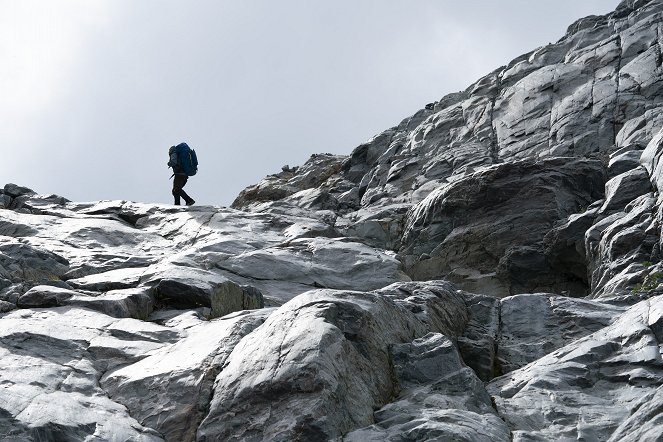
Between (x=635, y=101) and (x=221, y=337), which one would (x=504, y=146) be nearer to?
(x=635, y=101)

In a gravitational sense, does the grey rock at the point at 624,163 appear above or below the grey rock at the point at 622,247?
above

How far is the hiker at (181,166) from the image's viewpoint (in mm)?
34312

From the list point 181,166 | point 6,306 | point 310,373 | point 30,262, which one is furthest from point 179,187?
point 310,373

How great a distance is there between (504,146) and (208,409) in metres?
33.9

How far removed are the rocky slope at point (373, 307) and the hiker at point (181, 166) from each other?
2.90 meters

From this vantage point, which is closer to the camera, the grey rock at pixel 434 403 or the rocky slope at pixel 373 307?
the grey rock at pixel 434 403

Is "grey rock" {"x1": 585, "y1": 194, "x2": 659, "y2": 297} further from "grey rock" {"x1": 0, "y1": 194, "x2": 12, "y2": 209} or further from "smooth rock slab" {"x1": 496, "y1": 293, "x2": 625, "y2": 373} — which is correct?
"grey rock" {"x1": 0, "y1": 194, "x2": 12, "y2": 209}

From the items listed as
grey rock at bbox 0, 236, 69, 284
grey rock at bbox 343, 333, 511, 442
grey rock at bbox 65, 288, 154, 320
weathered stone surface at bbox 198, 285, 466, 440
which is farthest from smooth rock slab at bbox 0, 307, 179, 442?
grey rock at bbox 0, 236, 69, 284

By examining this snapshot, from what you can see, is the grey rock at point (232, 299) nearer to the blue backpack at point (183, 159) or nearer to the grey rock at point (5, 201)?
the blue backpack at point (183, 159)

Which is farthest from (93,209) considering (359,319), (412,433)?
(412,433)

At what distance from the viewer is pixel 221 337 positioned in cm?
1265

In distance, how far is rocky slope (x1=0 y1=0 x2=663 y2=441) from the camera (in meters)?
10.2

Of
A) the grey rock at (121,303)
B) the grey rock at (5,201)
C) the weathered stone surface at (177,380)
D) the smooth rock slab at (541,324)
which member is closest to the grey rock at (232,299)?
the grey rock at (121,303)

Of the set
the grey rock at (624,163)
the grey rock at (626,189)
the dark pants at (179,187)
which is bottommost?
the grey rock at (626,189)
